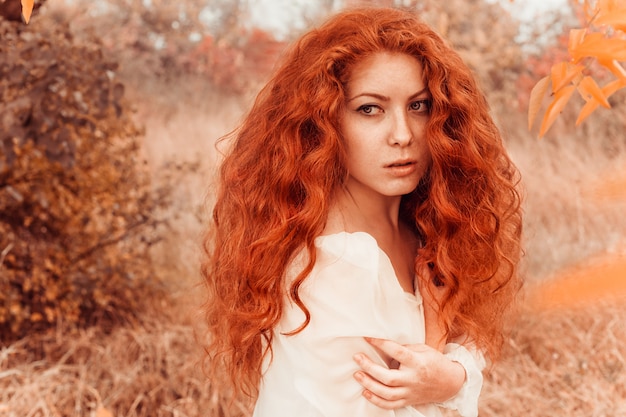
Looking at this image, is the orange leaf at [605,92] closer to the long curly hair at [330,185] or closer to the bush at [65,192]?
the long curly hair at [330,185]

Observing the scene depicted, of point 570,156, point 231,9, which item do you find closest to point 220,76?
point 231,9

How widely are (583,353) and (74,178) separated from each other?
2.44m

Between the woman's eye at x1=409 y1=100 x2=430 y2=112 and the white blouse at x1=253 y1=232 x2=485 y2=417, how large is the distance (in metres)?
0.30

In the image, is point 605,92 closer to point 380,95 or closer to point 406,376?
point 380,95

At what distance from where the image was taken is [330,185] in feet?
4.92

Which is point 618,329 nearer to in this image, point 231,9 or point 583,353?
point 583,353

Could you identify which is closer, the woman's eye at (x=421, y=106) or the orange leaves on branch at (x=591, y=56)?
the orange leaves on branch at (x=591, y=56)

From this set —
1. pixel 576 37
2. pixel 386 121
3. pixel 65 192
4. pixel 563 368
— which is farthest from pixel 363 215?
pixel 65 192

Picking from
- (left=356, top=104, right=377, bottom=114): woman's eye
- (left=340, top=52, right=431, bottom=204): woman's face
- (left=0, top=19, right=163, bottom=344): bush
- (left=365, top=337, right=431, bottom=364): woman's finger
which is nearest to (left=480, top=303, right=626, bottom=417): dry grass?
(left=365, top=337, right=431, bottom=364): woman's finger

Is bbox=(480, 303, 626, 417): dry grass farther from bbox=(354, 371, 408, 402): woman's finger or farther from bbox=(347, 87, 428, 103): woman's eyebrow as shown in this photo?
bbox=(347, 87, 428, 103): woman's eyebrow

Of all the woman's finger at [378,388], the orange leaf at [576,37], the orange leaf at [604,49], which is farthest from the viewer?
the woman's finger at [378,388]

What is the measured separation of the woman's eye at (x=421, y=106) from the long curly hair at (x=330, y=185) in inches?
0.9

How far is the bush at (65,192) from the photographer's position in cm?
278

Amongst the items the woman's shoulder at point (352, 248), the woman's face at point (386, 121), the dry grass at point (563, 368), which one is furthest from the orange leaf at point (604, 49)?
the dry grass at point (563, 368)
